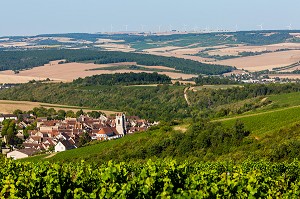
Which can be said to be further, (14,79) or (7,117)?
(14,79)

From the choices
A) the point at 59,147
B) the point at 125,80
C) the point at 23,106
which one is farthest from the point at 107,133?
the point at 125,80

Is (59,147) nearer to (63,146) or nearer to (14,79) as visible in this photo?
(63,146)

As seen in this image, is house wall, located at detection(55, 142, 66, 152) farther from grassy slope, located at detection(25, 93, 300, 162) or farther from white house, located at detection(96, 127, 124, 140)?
grassy slope, located at detection(25, 93, 300, 162)

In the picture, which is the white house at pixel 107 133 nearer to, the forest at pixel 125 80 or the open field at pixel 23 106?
the open field at pixel 23 106

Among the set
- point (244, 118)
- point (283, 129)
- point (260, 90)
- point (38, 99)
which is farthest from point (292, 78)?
point (283, 129)

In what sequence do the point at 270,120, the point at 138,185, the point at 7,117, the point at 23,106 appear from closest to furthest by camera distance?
the point at 138,185 < the point at 270,120 < the point at 7,117 < the point at 23,106

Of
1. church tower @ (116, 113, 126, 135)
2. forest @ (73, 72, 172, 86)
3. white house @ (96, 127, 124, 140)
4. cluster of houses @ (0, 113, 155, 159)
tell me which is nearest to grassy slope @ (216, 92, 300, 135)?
white house @ (96, 127, 124, 140)

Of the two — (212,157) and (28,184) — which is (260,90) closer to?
(212,157)

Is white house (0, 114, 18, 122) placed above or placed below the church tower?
below
